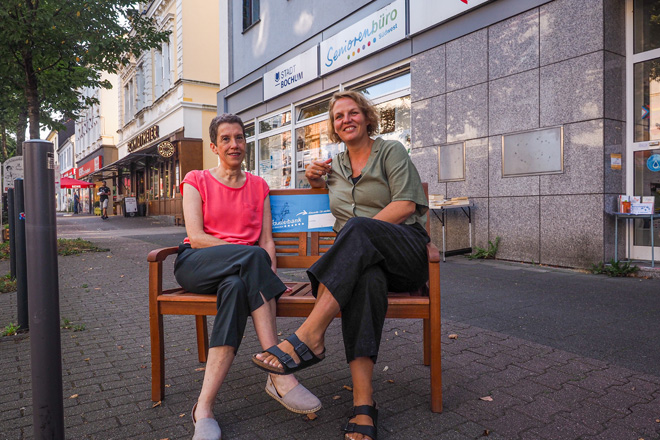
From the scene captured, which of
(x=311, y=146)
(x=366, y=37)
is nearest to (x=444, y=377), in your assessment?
(x=366, y=37)

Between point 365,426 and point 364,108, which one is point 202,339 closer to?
point 365,426

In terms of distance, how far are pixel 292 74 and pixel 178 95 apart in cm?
1040

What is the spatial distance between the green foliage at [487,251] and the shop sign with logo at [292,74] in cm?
617

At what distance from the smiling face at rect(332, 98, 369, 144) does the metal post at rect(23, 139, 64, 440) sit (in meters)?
1.61

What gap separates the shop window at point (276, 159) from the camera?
44.7 ft

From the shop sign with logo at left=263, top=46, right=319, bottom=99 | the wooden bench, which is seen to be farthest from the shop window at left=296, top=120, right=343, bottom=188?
the wooden bench

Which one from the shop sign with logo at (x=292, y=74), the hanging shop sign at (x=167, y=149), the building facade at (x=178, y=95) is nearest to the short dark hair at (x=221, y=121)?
the shop sign with logo at (x=292, y=74)

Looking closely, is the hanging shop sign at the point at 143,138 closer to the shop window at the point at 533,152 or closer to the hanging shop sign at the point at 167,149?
the hanging shop sign at the point at 167,149

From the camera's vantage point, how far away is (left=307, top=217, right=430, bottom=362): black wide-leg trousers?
7.57 feet

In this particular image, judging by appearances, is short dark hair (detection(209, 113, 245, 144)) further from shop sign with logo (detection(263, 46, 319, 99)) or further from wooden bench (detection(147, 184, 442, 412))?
shop sign with logo (detection(263, 46, 319, 99))

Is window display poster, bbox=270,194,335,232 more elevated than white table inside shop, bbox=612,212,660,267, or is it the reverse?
window display poster, bbox=270,194,335,232

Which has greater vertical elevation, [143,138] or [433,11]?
[143,138]

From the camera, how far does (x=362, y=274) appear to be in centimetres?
237

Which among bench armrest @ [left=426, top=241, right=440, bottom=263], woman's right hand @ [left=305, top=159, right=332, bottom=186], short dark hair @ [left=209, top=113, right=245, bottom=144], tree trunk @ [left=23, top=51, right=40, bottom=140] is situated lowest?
bench armrest @ [left=426, top=241, right=440, bottom=263]
